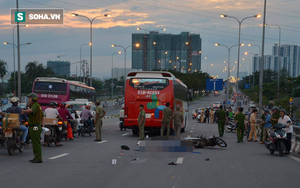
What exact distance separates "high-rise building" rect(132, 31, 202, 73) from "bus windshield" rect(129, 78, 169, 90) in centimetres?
12232

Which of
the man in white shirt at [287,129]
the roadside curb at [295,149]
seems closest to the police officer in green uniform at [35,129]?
the man in white shirt at [287,129]

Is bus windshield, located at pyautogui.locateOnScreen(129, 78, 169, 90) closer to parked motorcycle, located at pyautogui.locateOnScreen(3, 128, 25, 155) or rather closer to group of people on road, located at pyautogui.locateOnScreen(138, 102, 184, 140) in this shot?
group of people on road, located at pyautogui.locateOnScreen(138, 102, 184, 140)

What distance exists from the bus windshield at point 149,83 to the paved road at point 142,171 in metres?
7.86

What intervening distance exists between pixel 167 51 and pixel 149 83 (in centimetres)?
14887

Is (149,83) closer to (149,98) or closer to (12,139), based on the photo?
(149,98)

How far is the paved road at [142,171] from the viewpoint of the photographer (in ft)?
27.8

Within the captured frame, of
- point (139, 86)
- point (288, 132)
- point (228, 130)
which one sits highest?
point (139, 86)

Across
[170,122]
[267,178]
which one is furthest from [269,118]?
[267,178]

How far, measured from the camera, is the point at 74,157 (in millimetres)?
12695

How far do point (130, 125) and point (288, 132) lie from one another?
8845 mm

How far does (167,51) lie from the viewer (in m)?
169

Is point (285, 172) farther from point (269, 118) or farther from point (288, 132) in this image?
point (269, 118)

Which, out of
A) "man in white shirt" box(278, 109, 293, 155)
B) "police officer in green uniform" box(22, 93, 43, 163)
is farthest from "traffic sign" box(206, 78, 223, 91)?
"police officer in green uniform" box(22, 93, 43, 163)

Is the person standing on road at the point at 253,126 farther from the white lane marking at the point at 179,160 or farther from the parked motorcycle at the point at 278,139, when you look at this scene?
the white lane marking at the point at 179,160
